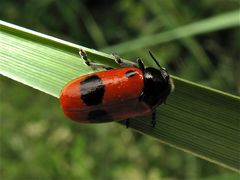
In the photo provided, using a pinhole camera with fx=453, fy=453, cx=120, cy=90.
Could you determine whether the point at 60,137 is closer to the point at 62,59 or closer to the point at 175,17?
the point at 175,17

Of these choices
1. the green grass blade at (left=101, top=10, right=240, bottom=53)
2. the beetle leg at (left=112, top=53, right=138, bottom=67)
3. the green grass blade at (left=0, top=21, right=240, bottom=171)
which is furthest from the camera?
the green grass blade at (left=101, top=10, right=240, bottom=53)

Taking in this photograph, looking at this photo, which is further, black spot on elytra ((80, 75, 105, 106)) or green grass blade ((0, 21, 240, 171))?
black spot on elytra ((80, 75, 105, 106))

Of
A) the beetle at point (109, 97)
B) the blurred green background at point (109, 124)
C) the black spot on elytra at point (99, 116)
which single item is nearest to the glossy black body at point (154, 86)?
the beetle at point (109, 97)

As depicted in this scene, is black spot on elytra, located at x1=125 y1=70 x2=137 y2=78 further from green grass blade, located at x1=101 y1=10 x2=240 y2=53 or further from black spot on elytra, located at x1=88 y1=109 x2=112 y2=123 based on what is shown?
green grass blade, located at x1=101 y1=10 x2=240 y2=53

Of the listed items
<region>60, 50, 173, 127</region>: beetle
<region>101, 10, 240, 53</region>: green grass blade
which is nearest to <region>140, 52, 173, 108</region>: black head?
<region>60, 50, 173, 127</region>: beetle

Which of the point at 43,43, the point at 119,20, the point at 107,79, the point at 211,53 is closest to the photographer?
the point at 43,43

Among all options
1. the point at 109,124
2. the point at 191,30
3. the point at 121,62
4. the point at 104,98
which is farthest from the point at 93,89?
the point at 109,124

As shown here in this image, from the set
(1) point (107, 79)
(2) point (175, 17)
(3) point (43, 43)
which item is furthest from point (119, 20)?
(3) point (43, 43)
